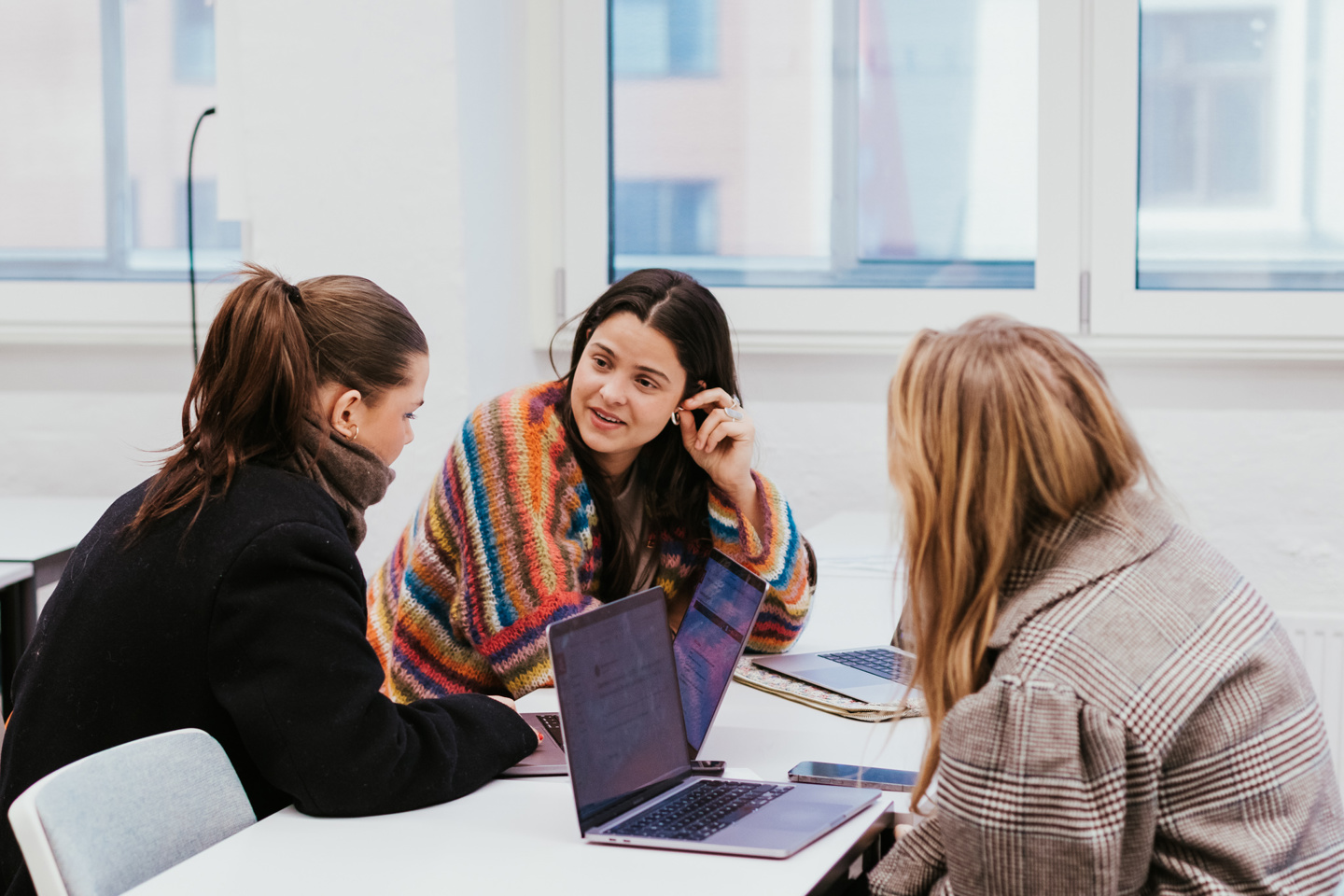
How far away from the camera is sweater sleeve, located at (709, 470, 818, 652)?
1.85m

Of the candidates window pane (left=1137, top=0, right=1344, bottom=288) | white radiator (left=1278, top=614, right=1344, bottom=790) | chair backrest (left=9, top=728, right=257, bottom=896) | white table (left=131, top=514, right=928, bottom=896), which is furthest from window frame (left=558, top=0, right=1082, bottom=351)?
chair backrest (left=9, top=728, right=257, bottom=896)

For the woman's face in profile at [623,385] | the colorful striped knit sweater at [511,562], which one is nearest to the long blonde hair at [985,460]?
the colorful striped knit sweater at [511,562]

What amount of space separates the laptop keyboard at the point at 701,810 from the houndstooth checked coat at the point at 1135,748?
0.27 meters

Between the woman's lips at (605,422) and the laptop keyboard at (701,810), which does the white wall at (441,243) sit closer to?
the woman's lips at (605,422)

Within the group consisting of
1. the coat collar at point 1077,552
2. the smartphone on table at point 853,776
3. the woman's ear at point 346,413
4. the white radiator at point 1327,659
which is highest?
the woman's ear at point 346,413

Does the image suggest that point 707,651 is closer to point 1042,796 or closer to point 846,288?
point 1042,796

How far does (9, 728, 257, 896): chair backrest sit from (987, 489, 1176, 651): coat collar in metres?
0.77

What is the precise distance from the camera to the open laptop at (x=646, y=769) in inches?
46.9

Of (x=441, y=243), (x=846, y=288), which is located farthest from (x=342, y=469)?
(x=846, y=288)

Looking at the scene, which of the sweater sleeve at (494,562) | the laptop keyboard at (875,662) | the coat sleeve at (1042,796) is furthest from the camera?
the laptop keyboard at (875,662)

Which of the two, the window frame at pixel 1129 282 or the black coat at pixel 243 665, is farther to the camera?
the window frame at pixel 1129 282

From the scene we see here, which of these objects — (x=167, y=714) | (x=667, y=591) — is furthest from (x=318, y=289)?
(x=667, y=591)

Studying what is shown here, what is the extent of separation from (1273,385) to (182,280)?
2732mm

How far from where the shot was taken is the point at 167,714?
1.30m
